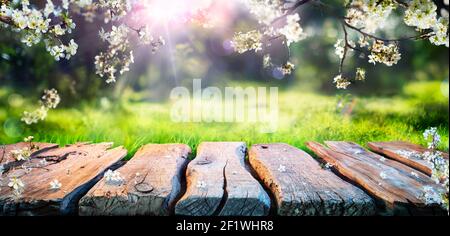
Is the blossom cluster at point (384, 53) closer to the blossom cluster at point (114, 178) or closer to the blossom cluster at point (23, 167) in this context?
the blossom cluster at point (114, 178)

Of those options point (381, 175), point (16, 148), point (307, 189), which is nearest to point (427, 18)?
point (381, 175)

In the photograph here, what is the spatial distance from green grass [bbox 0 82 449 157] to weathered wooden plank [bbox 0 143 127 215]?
21 centimetres

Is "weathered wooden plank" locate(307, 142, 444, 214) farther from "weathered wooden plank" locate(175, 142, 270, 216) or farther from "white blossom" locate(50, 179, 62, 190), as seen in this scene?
"white blossom" locate(50, 179, 62, 190)

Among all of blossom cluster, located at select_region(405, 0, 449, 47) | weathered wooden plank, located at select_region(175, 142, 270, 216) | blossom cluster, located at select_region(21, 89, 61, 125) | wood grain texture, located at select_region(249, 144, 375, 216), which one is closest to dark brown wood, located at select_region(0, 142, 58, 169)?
blossom cluster, located at select_region(21, 89, 61, 125)

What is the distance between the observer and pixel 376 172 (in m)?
1.87

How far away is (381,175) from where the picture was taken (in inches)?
71.6

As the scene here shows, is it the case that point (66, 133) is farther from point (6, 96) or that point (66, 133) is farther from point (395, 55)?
point (395, 55)

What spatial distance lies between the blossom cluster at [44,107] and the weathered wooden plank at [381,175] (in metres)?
1.59

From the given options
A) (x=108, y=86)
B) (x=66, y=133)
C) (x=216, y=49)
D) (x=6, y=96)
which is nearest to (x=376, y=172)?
(x=216, y=49)

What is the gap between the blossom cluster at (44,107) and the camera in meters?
2.77

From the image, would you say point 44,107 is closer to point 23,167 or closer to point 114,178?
point 23,167

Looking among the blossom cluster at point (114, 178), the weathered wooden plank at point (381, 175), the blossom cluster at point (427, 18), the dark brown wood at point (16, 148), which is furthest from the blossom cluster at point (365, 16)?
the dark brown wood at point (16, 148)

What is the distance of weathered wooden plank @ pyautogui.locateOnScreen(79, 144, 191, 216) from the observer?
1509 mm

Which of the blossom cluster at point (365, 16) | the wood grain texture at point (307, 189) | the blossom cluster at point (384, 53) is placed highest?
the blossom cluster at point (365, 16)
